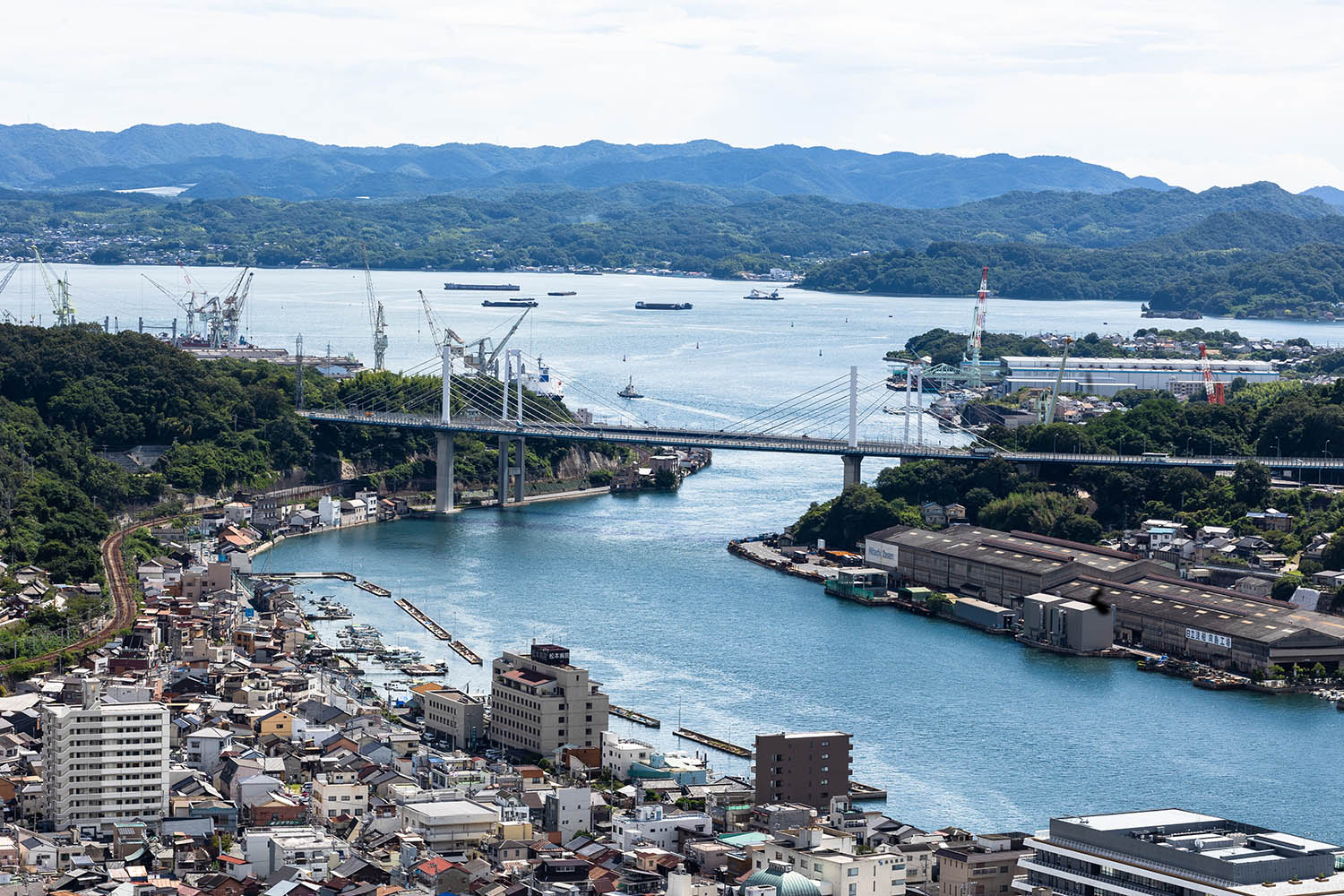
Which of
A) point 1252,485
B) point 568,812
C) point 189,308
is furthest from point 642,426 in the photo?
point 189,308

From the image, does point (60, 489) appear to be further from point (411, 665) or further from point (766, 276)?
point (766, 276)

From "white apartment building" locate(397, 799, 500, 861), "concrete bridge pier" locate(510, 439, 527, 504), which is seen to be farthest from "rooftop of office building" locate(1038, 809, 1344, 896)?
"concrete bridge pier" locate(510, 439, 527, 504)

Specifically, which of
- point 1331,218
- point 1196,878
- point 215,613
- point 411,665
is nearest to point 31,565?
point 215,613

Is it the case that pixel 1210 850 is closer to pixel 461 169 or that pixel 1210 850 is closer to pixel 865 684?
pixel 865 684

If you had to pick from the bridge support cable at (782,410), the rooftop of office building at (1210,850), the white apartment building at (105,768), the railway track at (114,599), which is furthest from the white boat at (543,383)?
the rooftop of office building at (1210,850)

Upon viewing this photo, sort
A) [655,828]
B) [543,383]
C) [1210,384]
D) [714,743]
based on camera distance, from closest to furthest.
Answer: [655,828] < [714,743] < [1210,384] < [543,383]

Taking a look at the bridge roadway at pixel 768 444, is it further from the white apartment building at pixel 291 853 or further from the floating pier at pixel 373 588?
the white apartment building at pixel 291 853
